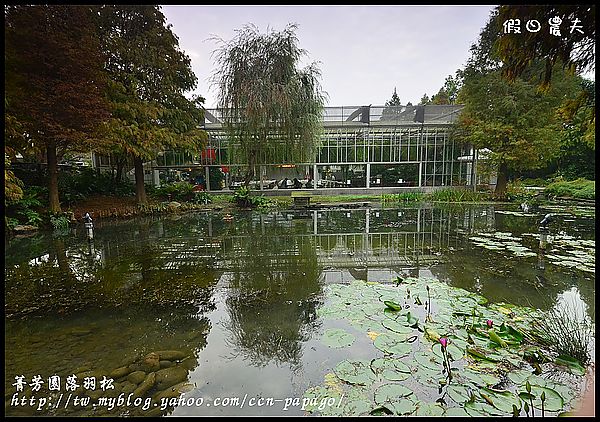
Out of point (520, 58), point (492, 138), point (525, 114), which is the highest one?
point (525, 114)

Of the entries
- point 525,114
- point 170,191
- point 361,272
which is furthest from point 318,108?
point 361,272

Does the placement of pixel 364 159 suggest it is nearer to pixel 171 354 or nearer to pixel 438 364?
pixel 438 364

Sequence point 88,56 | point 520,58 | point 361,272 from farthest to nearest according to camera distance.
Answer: point 88,56 → point 361,272 → point 520,58

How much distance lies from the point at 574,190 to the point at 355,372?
21132 mm

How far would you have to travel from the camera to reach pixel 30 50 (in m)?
9.11

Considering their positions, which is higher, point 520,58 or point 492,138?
point 492,138

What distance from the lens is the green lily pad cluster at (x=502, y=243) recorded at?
23.2ft

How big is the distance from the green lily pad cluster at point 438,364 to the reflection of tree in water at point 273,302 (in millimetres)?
389

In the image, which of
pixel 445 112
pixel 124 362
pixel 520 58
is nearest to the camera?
pixel 520 58

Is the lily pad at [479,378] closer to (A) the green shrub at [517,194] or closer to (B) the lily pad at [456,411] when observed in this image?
(B) the lily pad at [456,411]

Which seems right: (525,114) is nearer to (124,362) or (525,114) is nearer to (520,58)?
(520,58)

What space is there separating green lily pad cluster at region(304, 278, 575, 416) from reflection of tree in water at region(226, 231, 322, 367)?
39cm

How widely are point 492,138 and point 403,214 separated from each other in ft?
26.9

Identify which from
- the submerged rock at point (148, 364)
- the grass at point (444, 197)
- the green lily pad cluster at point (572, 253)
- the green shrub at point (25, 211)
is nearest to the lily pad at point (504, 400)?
the submerged rock at point (148, 364)
